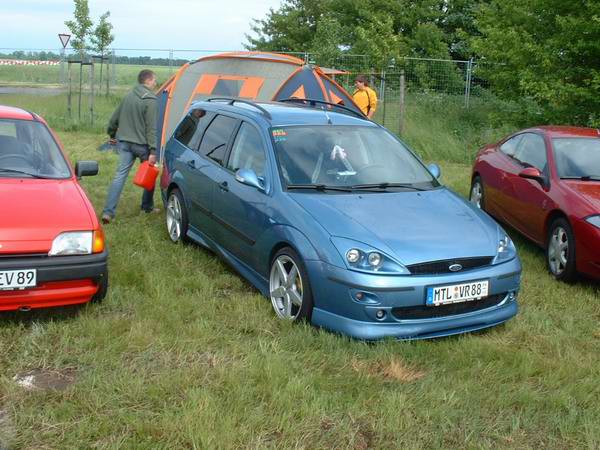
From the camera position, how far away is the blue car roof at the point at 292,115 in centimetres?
588

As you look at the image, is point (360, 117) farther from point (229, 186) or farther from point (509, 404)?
point (509, 404)

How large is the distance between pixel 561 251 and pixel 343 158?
2323 millimetres

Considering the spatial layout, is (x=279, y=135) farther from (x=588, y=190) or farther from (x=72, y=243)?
(x=588, y=190)

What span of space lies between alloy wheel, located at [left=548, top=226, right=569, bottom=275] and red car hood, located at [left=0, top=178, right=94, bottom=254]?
4.16 meters

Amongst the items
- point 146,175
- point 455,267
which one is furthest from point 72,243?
point 146,175

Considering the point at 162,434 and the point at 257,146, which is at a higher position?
the point at 257,146

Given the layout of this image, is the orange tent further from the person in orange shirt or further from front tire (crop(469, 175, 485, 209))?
front tire (crop(469, 175, 485, 209))

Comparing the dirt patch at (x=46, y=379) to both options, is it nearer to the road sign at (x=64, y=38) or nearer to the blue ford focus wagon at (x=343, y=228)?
the blue ford focus wagon at (x=343, y=228)

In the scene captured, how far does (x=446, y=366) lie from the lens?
4.21 m

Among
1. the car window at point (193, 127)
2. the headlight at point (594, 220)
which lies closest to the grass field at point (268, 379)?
the headlight at point (594, 220)

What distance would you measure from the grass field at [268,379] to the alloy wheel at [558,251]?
2.13 feet

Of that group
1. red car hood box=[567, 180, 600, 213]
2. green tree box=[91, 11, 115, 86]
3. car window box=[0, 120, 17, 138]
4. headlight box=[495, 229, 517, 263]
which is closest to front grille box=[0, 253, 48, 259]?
car window box=[0, 120, 17, 138]

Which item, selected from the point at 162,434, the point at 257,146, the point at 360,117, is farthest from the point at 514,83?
the point at 162,434

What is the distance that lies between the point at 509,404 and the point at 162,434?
1888 mm
